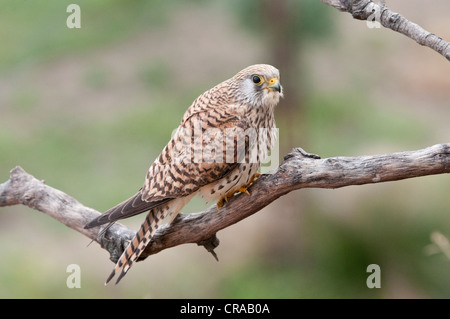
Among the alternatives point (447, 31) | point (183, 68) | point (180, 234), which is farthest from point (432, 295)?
point (183, 68)

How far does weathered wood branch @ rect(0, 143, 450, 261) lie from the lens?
9.48 ft

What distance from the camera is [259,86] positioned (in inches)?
132

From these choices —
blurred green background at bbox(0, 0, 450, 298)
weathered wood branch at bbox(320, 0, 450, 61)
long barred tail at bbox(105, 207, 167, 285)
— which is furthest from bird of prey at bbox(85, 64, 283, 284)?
blurred green background at bbox(0, 0, 450, 298)

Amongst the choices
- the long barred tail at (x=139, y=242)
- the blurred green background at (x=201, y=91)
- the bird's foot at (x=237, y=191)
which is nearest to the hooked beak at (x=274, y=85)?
the bird's foot at (x=237, y=191)

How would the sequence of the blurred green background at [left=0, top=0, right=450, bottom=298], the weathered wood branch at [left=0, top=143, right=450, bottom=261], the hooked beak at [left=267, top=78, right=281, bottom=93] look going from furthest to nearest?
the blurred green background at [left=0, top=0, right=450, bottom=298] < the hooked beak at [left=267, top=78, right=281, bottom=93] < the weathered wood branch at [left=0, top=143, right=450, bottom=261]

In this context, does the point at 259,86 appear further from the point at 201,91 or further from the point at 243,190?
the point at 201,91

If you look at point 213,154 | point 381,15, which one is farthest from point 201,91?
point 381,15

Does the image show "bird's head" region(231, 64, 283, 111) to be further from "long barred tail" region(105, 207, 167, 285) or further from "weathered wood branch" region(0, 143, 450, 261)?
"long barred tail" region(105, 207, 167, 285)

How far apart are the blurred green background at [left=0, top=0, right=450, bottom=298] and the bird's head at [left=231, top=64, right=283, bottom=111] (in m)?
1.87

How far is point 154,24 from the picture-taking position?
871 centimetres

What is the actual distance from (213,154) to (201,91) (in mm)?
4551

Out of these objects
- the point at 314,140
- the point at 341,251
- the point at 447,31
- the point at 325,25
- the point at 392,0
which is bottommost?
the point at 341,251

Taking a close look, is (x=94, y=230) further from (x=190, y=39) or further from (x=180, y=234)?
(x=190, y=39)

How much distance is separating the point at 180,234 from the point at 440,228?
264 centimetres
